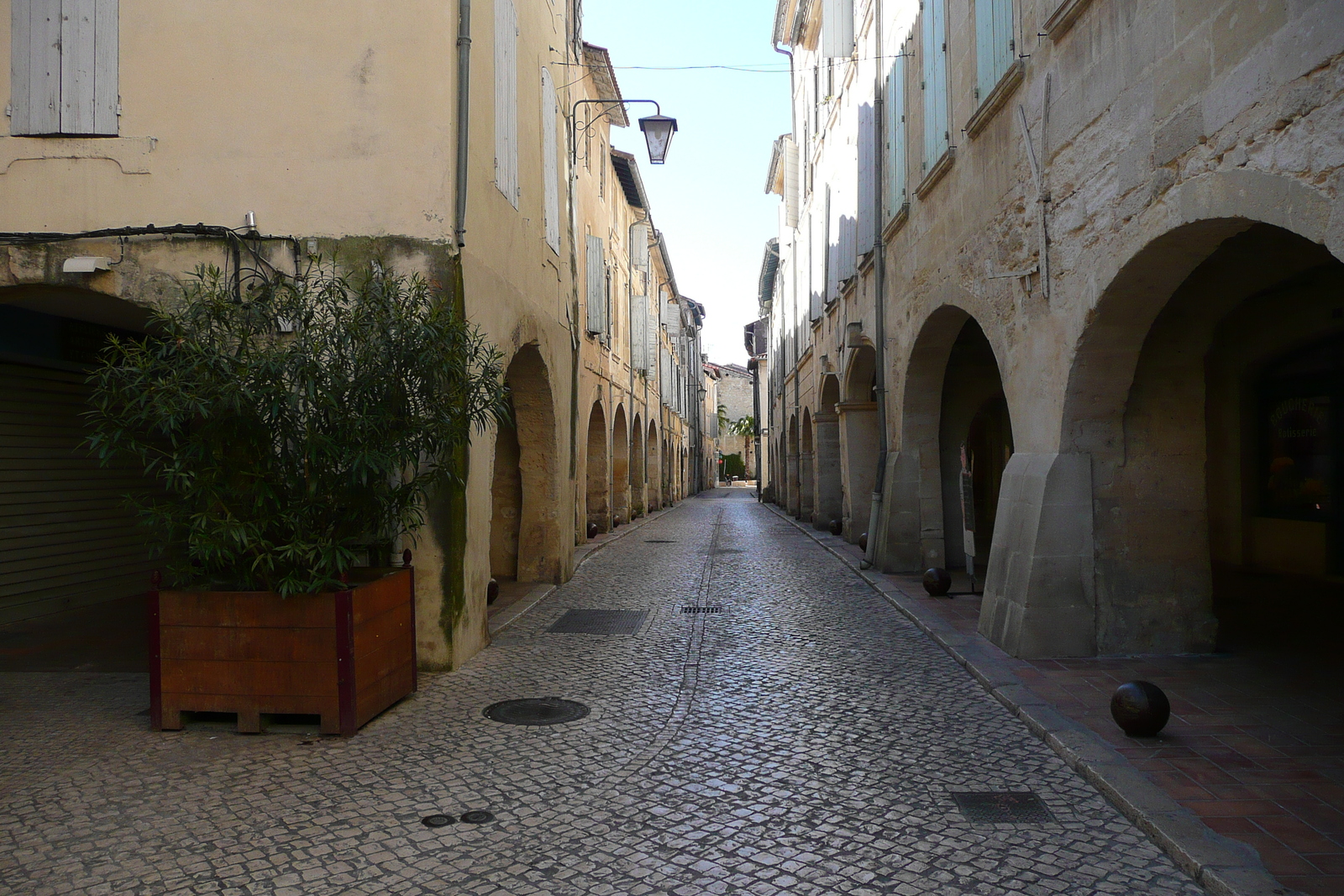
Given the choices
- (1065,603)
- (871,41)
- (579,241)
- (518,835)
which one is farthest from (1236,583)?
(579,241)

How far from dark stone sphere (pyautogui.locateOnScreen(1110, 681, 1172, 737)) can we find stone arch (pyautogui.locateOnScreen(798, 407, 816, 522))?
1718cm

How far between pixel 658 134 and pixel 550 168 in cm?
148

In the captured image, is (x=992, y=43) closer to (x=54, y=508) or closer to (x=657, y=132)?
(x=657, y=132)

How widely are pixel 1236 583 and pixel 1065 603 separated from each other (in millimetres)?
5488

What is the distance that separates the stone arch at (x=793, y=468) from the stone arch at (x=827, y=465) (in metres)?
4.27

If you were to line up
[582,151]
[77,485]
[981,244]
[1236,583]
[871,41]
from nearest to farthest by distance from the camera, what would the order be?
[981,244], [77,485], [1236,583], [871,41], [582,151]

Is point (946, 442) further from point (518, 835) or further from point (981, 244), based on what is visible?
point (518, 835)

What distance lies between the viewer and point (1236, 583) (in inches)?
406

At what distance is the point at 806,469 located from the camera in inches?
917

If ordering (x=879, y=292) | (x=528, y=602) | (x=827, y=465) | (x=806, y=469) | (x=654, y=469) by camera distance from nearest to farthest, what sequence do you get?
(x=528, y=602) → (x=879, y=292) → (x=827, y=465) → (x=806, y=469) → (x=654, y=469)

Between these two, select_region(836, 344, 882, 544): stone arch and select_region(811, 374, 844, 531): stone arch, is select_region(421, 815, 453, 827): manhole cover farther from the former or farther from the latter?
select_region(811, 374, 844, 531): stone arch

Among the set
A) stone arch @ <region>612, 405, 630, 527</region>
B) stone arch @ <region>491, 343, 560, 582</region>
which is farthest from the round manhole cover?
stone arch @ <region>612, 405, 630, 527</region>

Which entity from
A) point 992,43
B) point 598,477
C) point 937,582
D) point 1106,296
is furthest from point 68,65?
point 598,477

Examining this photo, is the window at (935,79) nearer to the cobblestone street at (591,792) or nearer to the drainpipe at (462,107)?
the drainpipe at (462,107)
